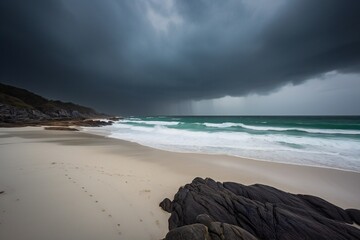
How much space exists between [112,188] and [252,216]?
424 cm

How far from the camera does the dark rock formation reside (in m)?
2.52

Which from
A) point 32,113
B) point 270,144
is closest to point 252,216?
point 270,144

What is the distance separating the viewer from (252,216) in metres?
3.35

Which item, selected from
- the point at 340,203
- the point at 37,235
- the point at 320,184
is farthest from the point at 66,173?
the point at 320,184

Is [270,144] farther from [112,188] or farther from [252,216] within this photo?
[112,188]

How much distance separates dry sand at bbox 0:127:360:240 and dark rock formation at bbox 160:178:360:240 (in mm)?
877

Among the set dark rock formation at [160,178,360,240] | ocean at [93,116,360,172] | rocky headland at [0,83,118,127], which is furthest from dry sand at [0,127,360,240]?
rocky headland at [0,83,118,127]

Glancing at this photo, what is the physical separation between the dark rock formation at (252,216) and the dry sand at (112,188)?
88 cm

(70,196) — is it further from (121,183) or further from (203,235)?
(203,235)

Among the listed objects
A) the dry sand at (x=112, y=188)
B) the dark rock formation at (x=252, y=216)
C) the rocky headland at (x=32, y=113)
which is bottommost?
the dry sand at (x=112, y=188)

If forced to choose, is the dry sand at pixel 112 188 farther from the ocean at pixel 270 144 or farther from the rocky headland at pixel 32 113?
→ the rocky headland at pixel 32 113

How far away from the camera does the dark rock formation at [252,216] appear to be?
252 cm

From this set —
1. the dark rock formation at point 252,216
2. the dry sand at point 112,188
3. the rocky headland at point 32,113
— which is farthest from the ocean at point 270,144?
the rocky headland at point 32,113

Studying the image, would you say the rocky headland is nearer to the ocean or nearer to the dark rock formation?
the ocean
